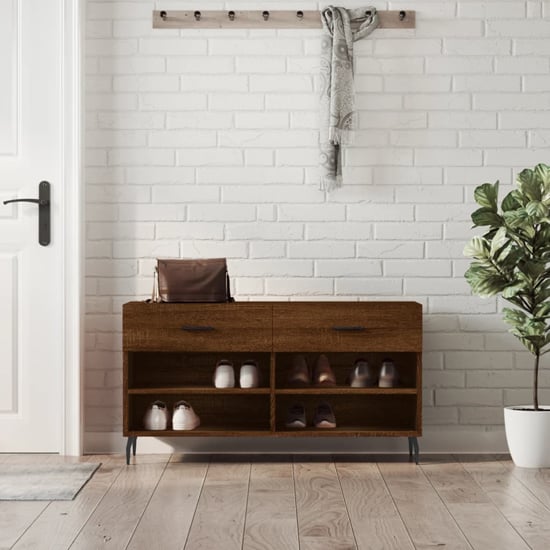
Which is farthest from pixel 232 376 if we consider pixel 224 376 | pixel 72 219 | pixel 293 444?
pixel 72 219

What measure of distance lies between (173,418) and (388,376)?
868 mm

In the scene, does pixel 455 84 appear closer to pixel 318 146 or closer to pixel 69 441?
pixel 318 146

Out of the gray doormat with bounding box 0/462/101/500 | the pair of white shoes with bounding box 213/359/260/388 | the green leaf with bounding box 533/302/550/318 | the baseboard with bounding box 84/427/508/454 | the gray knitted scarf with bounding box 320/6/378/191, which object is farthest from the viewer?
the baseboard with bounding box 84/427/508/454

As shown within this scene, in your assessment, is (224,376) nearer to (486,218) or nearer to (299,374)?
(299,374)

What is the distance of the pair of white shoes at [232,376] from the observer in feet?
12.1

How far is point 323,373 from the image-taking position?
3.74 meters

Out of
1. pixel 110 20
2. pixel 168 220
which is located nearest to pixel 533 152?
pixel 168 220

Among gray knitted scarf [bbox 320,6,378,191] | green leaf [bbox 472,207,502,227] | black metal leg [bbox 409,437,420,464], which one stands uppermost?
gray knitted scarf [bbox 320,6,378,191]

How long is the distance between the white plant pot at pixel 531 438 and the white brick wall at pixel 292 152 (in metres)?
0.46

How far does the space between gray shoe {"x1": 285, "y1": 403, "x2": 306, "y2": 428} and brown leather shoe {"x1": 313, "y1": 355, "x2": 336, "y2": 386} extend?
126 millimetres

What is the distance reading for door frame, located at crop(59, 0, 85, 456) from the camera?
153 inches

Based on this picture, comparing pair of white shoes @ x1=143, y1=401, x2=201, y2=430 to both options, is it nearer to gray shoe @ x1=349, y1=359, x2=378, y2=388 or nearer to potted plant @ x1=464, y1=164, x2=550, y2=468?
gray shoe @ x1=349, y1=359, x2=378, y2=388

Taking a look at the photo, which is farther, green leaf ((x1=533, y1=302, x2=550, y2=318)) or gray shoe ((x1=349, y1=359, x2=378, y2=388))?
gray shoe ((x1=349, y1=359, x2=378, y2=388))

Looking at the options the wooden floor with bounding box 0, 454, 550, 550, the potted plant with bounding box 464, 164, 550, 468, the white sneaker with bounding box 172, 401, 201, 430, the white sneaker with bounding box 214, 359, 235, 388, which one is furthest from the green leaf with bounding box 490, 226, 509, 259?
the white sneaker with bounding box 172, 401, 201, 430
